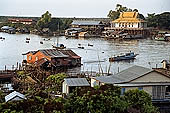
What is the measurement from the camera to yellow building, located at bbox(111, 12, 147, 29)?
48.0 metres

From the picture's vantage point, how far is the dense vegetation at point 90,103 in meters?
6.71

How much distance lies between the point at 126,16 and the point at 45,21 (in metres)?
13.6

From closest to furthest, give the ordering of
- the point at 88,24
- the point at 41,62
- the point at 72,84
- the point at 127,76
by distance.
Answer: the point at 72,84, the point at 127,76, the point at 41,62, the point at 88,24

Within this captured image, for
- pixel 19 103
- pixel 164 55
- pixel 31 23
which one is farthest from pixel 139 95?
pixel 31 23

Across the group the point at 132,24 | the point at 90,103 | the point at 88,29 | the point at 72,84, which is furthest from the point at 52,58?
the point at 88,29

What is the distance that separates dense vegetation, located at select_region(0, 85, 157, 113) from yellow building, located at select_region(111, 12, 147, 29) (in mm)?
39885

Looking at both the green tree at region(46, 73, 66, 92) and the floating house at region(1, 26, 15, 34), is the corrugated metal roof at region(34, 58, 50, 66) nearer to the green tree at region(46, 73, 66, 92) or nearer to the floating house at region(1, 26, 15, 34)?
the green tree at region(46, 73, 66, 92)

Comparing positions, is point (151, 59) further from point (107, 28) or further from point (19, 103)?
point (107, 28)

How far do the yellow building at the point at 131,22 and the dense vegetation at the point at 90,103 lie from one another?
131 feet

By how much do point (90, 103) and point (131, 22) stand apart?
41863mm

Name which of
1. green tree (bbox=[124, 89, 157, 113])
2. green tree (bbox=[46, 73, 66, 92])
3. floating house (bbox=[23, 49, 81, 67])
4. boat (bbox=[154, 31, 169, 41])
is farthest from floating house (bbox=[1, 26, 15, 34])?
green tree (bbox=[124, 89, 157, 113])

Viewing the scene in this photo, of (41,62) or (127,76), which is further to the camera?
(41,62)

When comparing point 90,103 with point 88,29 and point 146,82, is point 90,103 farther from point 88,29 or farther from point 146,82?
point 88,29

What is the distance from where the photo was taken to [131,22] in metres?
48.5
